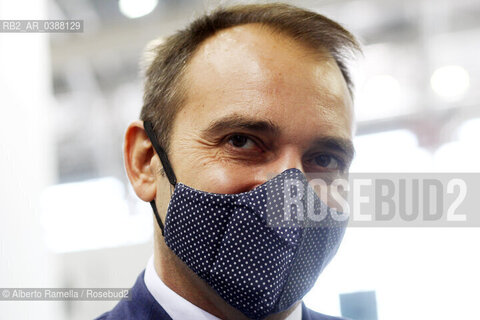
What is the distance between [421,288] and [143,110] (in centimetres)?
197

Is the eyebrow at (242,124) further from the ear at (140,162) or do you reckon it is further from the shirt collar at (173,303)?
the shirt collar at (173,303)

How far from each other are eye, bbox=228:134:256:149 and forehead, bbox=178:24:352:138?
0.22 ft

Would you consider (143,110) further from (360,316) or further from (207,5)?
(360,316)

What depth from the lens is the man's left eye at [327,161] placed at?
1.67 metres

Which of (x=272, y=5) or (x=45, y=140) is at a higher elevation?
(x=272, y=5)

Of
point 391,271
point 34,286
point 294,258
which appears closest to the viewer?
point 294,258

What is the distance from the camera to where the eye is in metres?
1.60

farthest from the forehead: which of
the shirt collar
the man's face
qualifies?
the shirt collar

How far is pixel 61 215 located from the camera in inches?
189

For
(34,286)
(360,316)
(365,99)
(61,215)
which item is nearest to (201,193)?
(34,286)

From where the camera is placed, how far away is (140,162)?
1.78m

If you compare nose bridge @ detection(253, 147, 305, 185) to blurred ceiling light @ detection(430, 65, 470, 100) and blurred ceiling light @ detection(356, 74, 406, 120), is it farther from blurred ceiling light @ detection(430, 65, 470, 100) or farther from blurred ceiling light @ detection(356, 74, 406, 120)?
blurred ceiling light @ detection(430, 65, 470, 100)

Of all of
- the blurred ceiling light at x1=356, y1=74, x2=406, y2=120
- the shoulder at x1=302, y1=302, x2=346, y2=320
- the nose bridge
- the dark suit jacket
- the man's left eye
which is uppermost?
the nose bridge

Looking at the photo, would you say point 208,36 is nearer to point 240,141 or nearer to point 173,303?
point 240,141
